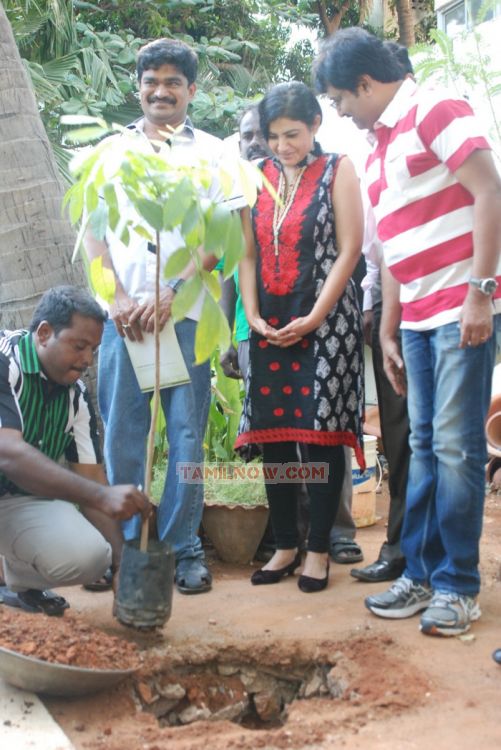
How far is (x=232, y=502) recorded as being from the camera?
12.6 ft

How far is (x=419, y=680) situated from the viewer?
2.53 metres

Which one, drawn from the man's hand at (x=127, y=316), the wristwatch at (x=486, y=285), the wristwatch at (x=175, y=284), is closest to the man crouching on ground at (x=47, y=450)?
the man's hand at (x=127, y=316)

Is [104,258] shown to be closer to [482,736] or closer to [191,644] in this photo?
[191,644]

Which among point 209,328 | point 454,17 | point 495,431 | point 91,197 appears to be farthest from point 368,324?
point 454,17

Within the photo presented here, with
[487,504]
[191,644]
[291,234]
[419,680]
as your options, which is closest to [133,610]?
[191,644]

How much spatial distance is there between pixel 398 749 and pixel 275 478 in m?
1.40

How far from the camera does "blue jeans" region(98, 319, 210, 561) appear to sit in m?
3.40

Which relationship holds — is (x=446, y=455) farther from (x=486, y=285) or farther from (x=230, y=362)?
(x=230, y=362)

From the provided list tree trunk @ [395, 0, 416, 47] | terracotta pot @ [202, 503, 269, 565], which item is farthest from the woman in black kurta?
tree trunk @ [395, 0, 416, 47]

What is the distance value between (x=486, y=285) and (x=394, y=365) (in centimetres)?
63

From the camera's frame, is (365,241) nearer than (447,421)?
No

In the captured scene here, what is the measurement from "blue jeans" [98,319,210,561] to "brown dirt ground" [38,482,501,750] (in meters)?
0.31

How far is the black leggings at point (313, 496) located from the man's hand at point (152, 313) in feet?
2.21

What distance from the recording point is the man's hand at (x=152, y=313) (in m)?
3.24
